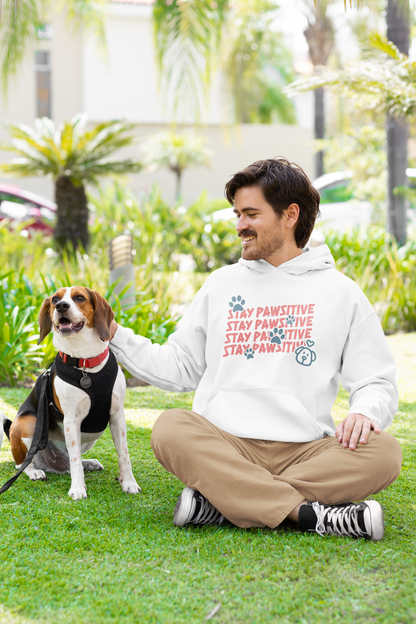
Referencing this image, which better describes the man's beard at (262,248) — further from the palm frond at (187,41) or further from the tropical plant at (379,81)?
the tropical plant at (379,81)

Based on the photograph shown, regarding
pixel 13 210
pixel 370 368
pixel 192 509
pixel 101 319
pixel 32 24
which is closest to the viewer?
pixel 192 509

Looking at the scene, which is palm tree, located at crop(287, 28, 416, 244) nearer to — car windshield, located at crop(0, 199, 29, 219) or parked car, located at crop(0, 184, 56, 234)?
parked car, located at crop(0, 184, 56, 234)

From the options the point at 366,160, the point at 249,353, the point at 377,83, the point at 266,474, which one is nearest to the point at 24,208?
the point at 366,160

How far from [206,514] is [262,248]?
1087 millimetres

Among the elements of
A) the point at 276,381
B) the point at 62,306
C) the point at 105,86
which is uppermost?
the point at 105,86

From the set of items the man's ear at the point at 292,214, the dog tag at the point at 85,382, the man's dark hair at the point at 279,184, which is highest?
the man's dark hair at the point at 279,184

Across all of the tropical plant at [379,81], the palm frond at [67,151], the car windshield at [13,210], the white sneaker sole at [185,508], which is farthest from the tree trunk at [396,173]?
the car windshield at [13,210]

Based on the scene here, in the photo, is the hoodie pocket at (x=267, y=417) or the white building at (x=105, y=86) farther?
the white building at (x=105, y=86)

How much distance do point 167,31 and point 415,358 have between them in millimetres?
3849

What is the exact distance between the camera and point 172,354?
2.78m

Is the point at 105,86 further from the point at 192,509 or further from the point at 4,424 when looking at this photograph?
the point at 192,509

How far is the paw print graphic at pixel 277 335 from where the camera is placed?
2.53 m

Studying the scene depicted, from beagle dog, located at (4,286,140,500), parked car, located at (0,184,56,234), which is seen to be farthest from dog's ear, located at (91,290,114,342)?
parked car, located at (0,184,56,234)

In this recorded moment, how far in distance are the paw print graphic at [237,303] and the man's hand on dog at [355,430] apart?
0.64 meters
